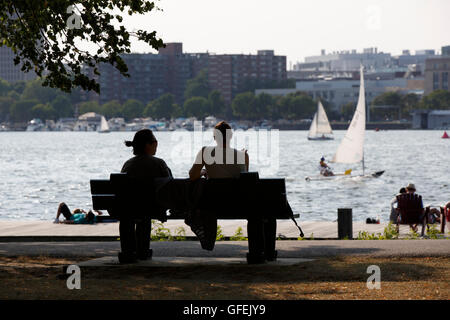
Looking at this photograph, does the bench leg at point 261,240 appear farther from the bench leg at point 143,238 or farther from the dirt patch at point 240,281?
the bench leg at point 143,238

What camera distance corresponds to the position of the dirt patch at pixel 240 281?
29.5ft

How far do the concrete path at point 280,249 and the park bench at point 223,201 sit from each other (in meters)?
1.54

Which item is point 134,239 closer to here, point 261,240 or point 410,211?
point 261,240

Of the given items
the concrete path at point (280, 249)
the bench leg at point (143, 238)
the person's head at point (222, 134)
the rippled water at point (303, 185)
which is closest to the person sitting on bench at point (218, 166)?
the person's head at point (222, 134)

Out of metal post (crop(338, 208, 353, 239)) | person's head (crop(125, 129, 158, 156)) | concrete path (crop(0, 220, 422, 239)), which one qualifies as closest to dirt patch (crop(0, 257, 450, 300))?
person's head (crop(125, 129, 158, 156))

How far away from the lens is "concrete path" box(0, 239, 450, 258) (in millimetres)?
12398

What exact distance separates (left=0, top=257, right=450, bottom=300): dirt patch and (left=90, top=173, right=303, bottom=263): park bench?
609 millimetres

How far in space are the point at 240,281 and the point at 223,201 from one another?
109 cm

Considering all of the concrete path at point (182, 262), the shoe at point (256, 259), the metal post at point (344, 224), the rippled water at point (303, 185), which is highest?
the shoe at point (256, 259)

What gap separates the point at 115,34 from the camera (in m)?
13.7

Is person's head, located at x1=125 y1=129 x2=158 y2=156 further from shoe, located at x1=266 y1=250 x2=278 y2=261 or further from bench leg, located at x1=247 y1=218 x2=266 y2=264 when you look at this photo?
shoe, located at x1=266 y1=250 x2=278 y2=261

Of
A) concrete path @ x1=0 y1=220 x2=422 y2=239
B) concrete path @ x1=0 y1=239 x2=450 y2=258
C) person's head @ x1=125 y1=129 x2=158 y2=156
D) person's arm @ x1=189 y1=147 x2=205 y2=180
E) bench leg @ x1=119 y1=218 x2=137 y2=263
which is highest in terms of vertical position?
person's head @ x1=125 y1=129 x2=158 y2=156

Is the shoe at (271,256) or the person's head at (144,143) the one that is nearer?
the person's head at (144,143)

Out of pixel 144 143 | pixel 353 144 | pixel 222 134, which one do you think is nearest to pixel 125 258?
pixel 144 143
